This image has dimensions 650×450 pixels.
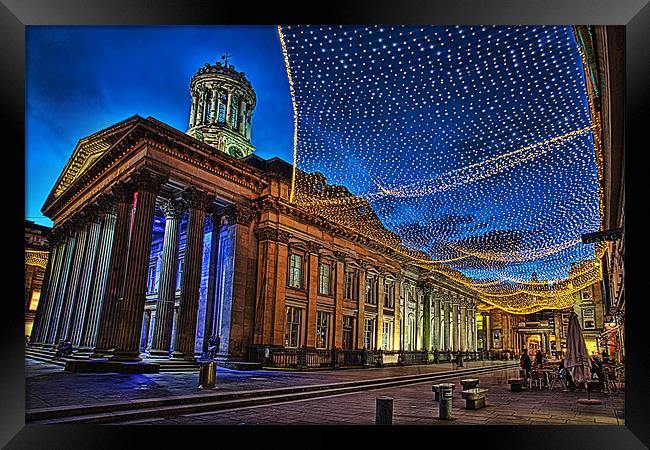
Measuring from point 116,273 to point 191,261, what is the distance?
308 centimetres

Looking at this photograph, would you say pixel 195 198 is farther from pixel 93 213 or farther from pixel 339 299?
pixel 339 299

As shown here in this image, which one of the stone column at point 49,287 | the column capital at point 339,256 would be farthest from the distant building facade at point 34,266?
the column capital at point 339,256

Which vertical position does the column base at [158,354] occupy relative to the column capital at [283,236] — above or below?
below

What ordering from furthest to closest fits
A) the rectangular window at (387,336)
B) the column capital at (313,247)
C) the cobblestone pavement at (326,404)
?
the rectangular window at (387,336)
the column capital at (313,247)
the cobblestone pavement at (326,404)

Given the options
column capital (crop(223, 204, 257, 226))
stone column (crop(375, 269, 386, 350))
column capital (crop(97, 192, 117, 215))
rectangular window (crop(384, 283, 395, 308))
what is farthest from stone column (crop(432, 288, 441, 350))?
column capital (crop(97, 192, 117, 215))

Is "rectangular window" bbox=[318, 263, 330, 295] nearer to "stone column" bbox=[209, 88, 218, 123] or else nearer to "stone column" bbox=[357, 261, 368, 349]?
"stone column" bbox=[357, 261, 368, 349]

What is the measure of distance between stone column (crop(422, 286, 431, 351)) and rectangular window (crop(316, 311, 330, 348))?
1613 centimetres

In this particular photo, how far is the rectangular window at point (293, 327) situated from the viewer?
24609 mm

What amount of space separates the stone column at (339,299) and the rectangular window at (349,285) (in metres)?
0.98

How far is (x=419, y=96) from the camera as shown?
10258mm

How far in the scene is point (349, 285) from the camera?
3042 cm

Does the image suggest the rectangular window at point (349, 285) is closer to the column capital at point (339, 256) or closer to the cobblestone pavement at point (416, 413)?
the column capital at point (339, 256)

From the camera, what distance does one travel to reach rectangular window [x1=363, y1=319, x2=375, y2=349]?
31422 mm
